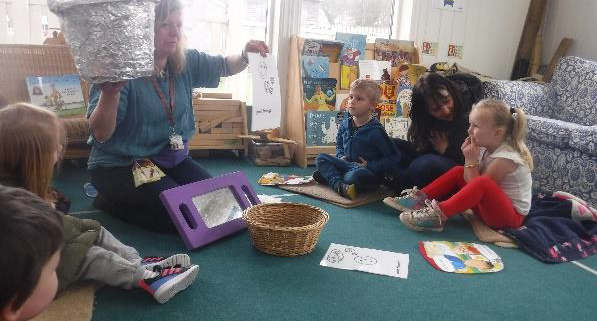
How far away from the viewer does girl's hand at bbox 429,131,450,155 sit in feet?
8.84

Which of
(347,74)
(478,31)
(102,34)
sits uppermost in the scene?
(478,31)

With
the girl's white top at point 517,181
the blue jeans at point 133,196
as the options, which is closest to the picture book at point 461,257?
the girl's white top at point 517,181

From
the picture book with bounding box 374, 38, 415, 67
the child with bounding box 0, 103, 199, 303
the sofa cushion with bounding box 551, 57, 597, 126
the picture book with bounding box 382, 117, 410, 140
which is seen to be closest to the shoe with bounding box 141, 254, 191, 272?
the child with bounding box 0, 103, 199, 303

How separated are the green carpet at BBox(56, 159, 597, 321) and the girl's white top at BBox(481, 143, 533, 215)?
0.89 ft

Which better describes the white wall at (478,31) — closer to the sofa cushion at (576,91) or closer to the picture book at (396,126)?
→ the picture book at (396,126)

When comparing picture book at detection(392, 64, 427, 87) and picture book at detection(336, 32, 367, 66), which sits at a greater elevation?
picture book at detection(336, 32, 367, 66)

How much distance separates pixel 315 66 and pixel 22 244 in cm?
288

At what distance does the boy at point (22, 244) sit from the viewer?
0.72 meters

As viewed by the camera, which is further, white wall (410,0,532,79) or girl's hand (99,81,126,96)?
white wall (410,0,532,79)

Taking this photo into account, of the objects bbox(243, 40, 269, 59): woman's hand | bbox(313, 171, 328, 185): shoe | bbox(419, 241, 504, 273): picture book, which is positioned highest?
bbox(243, 40, 269, 59): woman's hand

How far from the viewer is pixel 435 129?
271 cm

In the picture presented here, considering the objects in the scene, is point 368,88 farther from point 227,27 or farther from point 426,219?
point 227,27

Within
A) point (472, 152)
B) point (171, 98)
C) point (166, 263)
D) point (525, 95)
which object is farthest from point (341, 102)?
point (166, 263)

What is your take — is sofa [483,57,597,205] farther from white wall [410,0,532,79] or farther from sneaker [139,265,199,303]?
sneaker [139,265,199,303]
